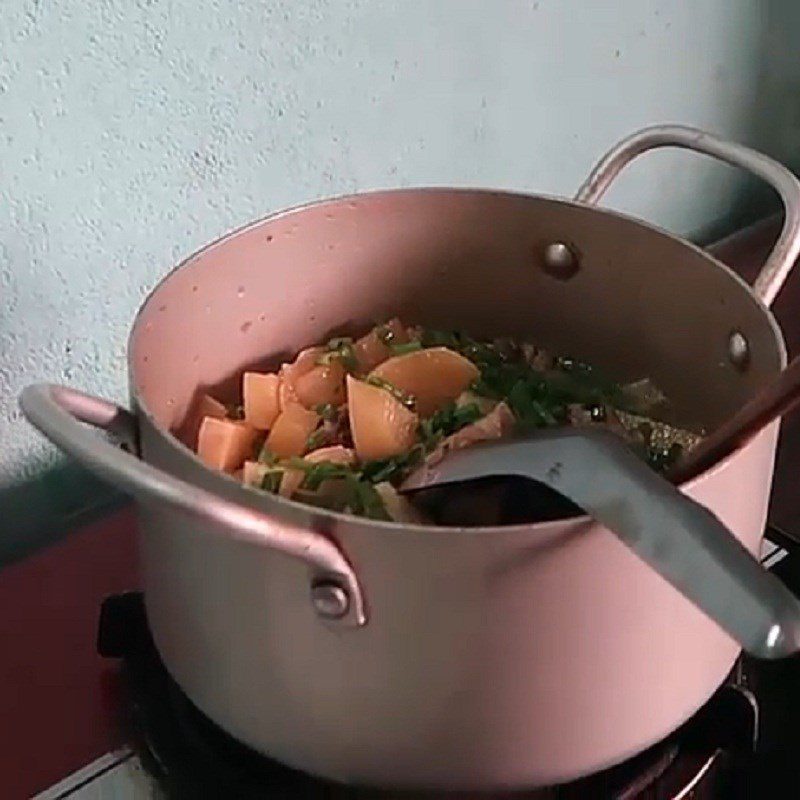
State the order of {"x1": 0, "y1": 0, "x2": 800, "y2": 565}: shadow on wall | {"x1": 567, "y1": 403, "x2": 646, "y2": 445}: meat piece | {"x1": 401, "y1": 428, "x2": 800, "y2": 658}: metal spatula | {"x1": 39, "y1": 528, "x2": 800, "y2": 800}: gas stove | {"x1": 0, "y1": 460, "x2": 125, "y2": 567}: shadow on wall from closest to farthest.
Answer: {"x1": 401, "y1": 428, "x2": 800, "y2": 658}: metal spatula → {"x1": 39, "y1": 528, "x2": 800, "y2": 800}: gas stove → {"x1": 567, "y1": 403, "x2": 646, "y2": 445}: meat piece → {"x1": 0, "y1": 460, "x2": 125, "y2": 567}: shadow on wall → {"x1": 0, "y1": 0, "x2": 800, "y2": 565}: shadow on wall

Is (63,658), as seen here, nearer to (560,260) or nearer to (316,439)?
(316,439)

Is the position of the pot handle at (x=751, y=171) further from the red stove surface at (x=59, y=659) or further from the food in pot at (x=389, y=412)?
the red stove surface at (x=59, y=659)

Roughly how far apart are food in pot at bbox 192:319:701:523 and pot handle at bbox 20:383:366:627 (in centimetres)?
10

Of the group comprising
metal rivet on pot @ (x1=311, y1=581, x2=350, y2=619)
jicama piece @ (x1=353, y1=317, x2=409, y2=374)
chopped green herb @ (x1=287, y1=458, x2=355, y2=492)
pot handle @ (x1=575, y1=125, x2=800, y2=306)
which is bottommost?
chopped green herb @ (x1=287, y1=458, x2=355, y2=492)

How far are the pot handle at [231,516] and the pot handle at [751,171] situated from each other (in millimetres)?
233

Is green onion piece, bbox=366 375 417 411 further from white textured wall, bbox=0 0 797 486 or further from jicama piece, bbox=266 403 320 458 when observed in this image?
white textured wall, bbox=0 0 797 486

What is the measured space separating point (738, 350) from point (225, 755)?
0.89 ft

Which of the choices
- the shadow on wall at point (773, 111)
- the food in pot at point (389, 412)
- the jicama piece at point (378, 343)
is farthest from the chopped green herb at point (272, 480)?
the shadow on wall at point (773, 111)

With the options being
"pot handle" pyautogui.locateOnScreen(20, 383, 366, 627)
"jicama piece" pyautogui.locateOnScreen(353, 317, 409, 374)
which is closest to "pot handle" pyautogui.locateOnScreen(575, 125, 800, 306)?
"jicama piece" pyautogui.locateOnScreen(353, 317, 409, 374)

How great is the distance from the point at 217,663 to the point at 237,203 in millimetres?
313

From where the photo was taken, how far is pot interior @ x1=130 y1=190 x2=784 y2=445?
62 cm

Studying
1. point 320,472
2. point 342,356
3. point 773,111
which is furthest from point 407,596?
point 773,111

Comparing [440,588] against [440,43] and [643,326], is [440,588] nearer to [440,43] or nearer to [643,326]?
[643,326]

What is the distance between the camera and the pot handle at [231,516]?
17.0 inches
